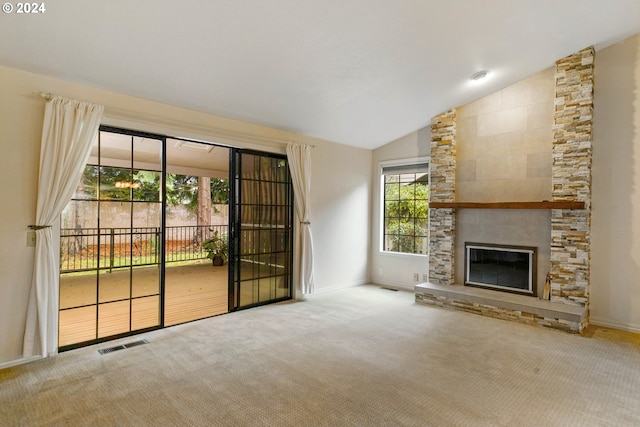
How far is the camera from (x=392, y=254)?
21.1 ft

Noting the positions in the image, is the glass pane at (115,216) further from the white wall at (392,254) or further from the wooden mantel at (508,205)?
the white wall at (392,254)

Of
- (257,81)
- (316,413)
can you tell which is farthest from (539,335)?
(257,81)

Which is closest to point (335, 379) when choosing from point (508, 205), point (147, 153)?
point (147, 153)

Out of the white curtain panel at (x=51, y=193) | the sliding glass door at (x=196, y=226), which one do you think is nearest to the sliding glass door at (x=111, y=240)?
the white curtain panel at (x=51, y=193)

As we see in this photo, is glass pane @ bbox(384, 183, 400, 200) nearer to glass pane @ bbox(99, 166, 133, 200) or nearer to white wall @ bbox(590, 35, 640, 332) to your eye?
white wall @ bbox(590, 35, 640, 332)

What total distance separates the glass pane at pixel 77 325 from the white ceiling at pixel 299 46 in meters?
2.30

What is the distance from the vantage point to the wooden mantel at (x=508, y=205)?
4.24m

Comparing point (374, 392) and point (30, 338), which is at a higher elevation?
point (30, 338)

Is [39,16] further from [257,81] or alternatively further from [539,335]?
[539,335]

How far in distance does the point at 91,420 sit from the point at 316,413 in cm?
147

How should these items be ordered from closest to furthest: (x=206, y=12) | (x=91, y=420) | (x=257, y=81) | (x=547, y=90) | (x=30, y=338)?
1. (x=91, y=420)
2. (x=206, y=12)
3. (x=30, y=338)
4. (x=257, y=81)
5. (x=547, y=90)

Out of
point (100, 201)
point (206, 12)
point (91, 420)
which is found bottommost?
point (91, 420)

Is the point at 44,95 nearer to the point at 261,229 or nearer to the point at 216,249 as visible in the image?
the point at 261,229

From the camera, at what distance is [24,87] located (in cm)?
308
